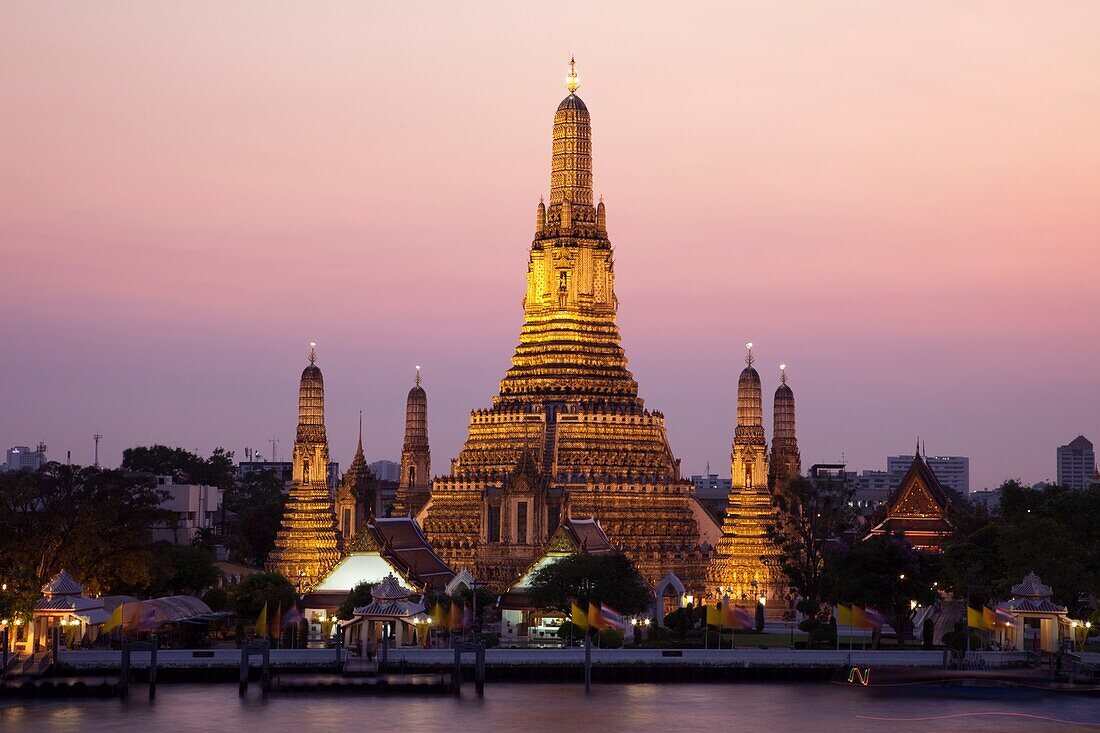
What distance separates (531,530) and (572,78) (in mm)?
29491

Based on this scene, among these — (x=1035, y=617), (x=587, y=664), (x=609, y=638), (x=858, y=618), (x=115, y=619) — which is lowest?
(x=587, y=664)

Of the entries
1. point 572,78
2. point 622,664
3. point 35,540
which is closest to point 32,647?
point 35,540

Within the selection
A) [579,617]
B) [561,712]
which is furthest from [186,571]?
[561,712]

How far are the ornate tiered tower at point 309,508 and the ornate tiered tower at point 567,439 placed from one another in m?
6.82

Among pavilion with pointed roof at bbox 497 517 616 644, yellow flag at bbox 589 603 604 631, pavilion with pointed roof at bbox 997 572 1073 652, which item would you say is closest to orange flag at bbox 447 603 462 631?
pavilion with pointed roof at bbox 497 517 616 644

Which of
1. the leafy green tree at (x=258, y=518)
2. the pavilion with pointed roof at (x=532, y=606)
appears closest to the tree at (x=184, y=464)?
the leafy green tree at (x=258, y=518)

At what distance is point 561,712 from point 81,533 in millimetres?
27017

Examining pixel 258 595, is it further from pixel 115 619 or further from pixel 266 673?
pixel 266 673

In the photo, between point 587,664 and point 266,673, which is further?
point 587,664

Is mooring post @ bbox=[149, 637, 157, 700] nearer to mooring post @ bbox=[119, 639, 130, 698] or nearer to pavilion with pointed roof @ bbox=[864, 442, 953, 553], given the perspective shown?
mooring post @ bbox=[119, 639, 130, 698]

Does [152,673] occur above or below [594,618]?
below

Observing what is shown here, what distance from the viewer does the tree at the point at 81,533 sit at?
89.5 metres

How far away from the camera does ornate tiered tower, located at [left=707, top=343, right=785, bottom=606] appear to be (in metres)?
110

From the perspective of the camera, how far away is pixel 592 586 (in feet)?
303
